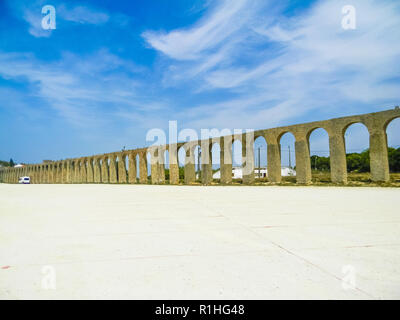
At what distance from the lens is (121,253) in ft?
8.82

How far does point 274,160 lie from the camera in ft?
65.2

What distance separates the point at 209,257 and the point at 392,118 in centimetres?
1607

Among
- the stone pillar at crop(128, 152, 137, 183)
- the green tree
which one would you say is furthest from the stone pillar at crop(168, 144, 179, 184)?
the green tree

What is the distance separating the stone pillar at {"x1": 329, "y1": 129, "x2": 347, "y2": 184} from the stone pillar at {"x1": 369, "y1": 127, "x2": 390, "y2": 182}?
1.61 metres

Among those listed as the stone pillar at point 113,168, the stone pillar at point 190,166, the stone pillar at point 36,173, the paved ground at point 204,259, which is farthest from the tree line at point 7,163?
the paved ground at point 204,259

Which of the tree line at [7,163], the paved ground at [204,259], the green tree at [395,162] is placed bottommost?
the paved ground at [204,259]

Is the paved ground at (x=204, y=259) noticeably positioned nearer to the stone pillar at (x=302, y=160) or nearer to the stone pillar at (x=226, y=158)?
the stone pillar at (x=302, y=160)

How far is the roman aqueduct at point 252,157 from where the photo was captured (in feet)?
49.8

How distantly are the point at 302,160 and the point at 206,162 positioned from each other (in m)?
8.38

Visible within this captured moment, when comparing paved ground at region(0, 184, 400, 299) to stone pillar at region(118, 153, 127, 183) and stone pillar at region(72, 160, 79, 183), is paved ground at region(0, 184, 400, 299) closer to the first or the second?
stone pillar at region(118, 153, 127, 183)

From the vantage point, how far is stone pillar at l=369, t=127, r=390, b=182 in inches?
588
